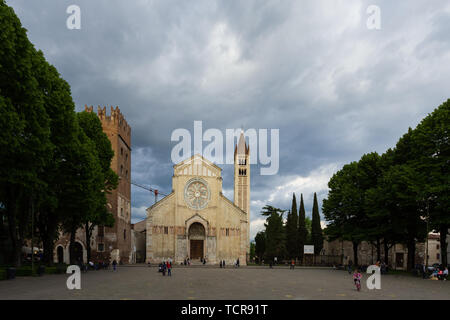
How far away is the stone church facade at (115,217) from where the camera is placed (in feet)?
181

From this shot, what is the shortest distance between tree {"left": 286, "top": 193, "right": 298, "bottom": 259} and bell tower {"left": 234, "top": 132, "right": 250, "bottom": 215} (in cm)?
2611

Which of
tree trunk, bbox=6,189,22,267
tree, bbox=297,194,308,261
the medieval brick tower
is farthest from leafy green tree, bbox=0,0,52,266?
the medieval brick tower

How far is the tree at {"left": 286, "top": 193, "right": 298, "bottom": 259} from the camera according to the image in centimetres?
6981

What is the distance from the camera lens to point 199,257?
6612 cm

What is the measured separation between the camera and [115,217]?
5591 cm

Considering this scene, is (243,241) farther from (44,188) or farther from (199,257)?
(44,188)

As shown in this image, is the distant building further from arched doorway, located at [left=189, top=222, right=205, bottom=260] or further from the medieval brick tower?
the medieval brick tower

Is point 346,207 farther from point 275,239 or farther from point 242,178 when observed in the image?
point 242,178

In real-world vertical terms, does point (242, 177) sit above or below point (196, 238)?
above

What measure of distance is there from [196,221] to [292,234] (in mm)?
18152

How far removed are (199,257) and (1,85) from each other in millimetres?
50665

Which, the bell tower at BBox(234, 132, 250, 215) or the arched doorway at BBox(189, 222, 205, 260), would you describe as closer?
the arched doorway at BBox(189, 222, 205, 260)

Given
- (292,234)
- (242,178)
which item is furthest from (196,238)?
(242,178)

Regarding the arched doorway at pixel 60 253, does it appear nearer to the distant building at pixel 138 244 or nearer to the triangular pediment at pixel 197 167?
→ the distant building at pixel 138 244
